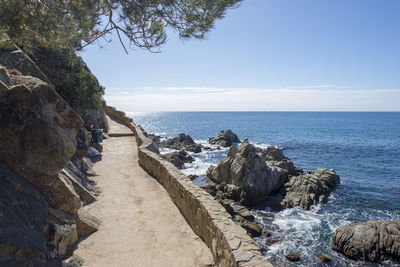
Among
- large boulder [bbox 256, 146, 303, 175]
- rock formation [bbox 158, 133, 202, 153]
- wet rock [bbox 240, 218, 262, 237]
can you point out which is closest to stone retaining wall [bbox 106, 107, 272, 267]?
wet rock [bbox 240, 218, 262, 237]

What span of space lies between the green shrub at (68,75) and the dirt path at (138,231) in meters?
4.99

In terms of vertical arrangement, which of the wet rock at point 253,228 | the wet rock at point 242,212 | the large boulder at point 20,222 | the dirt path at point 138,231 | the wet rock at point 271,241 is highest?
the large boulder at point 20,222

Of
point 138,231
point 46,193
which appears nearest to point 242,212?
point 138,231

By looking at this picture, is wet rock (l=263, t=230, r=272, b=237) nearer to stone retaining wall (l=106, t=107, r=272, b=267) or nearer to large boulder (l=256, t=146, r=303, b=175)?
stone retaining wall (l=106, t=107, r=272, b=267)

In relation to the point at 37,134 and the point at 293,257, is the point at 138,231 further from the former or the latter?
the point at 293,257

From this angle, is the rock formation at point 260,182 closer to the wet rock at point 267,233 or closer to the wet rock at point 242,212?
the wet rock at point 242,212

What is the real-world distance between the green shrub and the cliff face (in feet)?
27.2

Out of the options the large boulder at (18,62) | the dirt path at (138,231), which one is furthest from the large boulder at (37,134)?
the large boulder at (18,62)

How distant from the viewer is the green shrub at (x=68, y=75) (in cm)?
1215

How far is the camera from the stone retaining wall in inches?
167

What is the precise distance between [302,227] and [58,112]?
1473cm

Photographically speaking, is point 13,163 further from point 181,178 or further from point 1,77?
point 181,178

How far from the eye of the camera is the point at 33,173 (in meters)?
4.57

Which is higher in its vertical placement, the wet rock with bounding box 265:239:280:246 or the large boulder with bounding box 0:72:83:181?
the large boulder with bounding box 0:72:83:181
